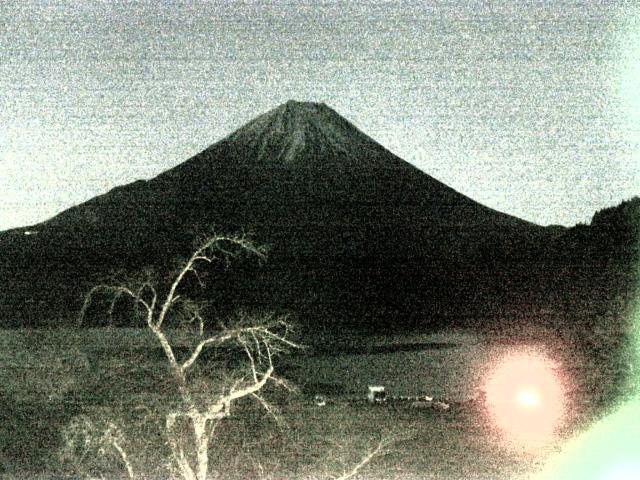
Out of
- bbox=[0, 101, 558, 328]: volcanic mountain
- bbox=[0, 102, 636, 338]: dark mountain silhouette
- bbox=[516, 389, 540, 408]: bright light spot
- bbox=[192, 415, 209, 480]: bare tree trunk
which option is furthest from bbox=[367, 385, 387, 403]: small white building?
bbox=[0, 101, 558, 328]: volcanic mountain

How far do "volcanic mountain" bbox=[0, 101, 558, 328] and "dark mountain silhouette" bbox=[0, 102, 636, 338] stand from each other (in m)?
0.15

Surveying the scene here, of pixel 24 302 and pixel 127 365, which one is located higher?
pixel 127 365

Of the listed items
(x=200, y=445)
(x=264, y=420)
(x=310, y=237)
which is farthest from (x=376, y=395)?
(x=310, y=237)

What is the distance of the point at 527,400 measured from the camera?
1496 cm

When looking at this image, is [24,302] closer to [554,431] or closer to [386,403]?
[386,403]

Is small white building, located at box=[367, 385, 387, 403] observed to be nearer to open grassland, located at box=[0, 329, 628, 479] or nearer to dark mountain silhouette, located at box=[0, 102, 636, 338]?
open grassland, located at box=[0, 329, 628, 479]

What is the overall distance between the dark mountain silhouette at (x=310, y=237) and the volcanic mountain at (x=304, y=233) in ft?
0.49

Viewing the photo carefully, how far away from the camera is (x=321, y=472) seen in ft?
33.4

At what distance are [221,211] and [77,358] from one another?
1958 inches

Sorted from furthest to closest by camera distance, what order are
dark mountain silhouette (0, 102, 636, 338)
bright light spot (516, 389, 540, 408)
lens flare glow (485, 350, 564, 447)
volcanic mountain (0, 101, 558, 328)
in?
volcanic mountain (0, 101, 558, 328) → dark mountain silhouette (0, 102, 636, 338) → bright light spot (516, 389, 540, 408) → lens flare glow (485, 350, 564, 447)

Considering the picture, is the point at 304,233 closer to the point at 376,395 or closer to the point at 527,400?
the point at 376,395

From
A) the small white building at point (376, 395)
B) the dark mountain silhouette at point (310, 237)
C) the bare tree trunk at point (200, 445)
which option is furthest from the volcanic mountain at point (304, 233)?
the bare tree trunk at point (200, 445)

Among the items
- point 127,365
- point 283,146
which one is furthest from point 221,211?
point 127,365

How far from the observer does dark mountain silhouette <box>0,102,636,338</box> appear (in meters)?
39.3
